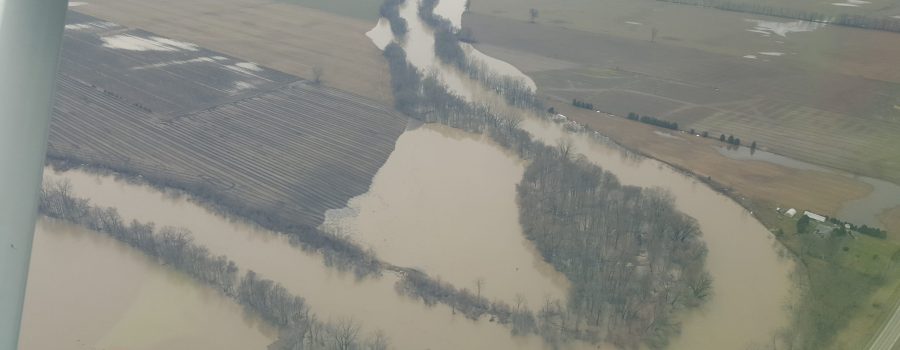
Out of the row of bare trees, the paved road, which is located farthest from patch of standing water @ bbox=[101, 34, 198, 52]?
the paved road

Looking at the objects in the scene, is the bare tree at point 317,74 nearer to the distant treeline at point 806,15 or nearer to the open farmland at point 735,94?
the open farmland at point 735,94

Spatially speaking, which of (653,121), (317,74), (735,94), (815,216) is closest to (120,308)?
(317,74)

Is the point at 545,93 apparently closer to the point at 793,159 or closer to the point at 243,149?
the point at 793,159

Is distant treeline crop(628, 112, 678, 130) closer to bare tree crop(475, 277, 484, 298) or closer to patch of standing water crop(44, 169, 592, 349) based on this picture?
bare tree crop(475, 277, 484, 298)

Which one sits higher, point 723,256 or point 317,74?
point 317,74

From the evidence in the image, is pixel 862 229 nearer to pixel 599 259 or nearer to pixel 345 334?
pixel 599 259

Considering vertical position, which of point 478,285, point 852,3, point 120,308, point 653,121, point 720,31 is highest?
point 852,3
